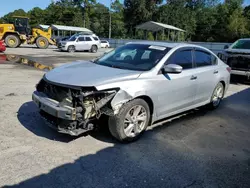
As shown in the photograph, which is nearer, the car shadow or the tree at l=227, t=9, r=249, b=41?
the car shadow

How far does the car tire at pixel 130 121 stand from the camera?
12.9ft

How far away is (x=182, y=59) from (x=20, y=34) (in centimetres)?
2183

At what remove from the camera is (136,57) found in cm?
494

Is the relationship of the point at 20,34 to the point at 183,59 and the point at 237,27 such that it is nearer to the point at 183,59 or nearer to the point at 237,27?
the point at 183,59

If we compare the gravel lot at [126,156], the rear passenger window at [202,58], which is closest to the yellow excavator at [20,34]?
the gravel lot at [126,156]

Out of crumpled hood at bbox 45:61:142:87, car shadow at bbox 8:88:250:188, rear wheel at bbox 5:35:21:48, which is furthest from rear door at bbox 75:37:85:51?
car shadow at bbox 8:88:250:188

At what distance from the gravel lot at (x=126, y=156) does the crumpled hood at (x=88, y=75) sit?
0.96 m

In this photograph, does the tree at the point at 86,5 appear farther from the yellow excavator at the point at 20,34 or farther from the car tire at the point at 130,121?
the car tire at the point at 130,121

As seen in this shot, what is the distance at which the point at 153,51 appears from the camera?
4.94 metres

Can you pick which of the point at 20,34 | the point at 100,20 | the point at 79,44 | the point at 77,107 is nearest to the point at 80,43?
the point at 79,44

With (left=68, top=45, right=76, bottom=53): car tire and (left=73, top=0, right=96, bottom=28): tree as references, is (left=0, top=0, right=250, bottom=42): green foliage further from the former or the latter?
(left=68, top=45, right=76, bottom=53): car tire

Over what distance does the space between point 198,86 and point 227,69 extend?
69.4 inches

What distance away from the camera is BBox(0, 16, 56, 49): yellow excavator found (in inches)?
906

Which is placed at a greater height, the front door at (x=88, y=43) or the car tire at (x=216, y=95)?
the front door at (x=88, y=43)
